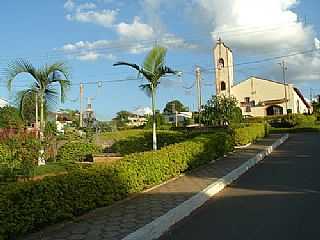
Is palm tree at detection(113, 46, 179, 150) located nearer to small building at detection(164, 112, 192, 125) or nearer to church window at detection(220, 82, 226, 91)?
small building at detection(164, 112, 192, 125)

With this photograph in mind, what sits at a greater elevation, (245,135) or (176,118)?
(176,118)

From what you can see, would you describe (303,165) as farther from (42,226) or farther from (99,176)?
(42,226)

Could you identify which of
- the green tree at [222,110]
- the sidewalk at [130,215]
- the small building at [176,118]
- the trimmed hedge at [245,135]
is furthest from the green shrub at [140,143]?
the small building at [176,118]

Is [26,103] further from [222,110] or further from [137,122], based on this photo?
[137,122]

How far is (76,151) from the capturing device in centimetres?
1772

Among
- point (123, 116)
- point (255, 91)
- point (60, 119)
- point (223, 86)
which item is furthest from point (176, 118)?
point (60, 119)

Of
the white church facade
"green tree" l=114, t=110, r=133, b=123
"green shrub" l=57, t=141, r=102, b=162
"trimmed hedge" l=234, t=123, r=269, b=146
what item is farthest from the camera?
"green tree" l=114, t=110, r=133, b=123

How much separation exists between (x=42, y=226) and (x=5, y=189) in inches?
34.9

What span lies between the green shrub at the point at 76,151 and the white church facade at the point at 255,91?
46111 millimetres

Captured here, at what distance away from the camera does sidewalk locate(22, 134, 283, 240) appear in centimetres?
659

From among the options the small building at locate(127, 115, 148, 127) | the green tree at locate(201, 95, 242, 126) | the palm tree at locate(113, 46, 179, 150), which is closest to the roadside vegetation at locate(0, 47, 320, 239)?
the palm tree at locate(113, 46, 179, 150)

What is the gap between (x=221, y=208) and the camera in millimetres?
8797

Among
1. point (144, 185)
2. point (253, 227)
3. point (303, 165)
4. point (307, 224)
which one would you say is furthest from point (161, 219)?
point (303, 165)

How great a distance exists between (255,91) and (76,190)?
62.2 meters
